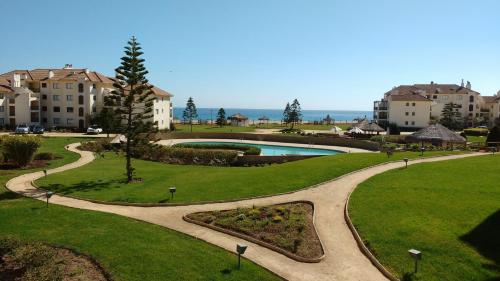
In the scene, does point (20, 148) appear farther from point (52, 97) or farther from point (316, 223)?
point (52, 97)

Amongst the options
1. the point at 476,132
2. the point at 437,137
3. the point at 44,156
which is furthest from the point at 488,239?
the point at 476,132

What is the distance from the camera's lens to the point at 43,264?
13086mm

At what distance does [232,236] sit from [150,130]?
1458 centimetres

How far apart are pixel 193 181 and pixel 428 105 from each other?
58.1m

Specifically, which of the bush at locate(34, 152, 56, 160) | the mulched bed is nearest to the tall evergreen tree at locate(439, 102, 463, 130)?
the mulched bed

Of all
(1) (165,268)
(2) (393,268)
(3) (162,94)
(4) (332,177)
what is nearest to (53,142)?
(3) (162,94)

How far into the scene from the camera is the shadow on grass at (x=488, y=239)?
1256 centimetres

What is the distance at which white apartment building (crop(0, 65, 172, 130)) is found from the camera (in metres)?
57.5

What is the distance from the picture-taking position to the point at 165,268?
40.7 feet

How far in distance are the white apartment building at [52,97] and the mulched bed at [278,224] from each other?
45.7 meters

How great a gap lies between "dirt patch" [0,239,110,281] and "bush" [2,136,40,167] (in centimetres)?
1673

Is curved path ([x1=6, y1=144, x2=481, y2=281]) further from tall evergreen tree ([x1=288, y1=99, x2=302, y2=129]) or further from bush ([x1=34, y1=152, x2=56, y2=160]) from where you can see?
tall evergreen tree ([x1=288, y1=99, x2=302, y2=129])

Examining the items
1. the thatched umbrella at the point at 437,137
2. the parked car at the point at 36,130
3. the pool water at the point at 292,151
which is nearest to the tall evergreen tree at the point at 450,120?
A: the thatched umbrella at the point at 437,137

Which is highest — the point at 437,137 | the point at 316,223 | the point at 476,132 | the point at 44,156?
the point at 476,132
